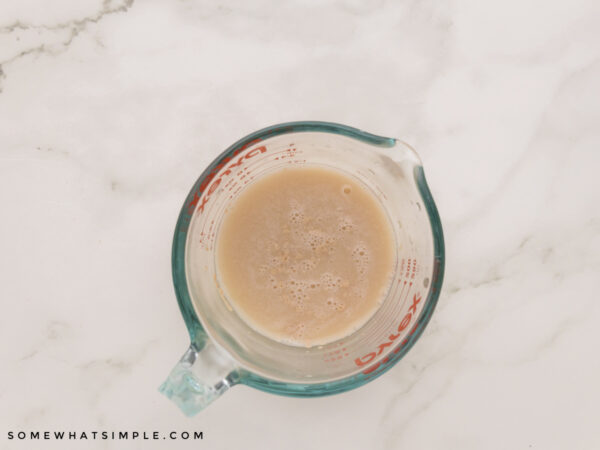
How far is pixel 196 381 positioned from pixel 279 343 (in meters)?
0.19

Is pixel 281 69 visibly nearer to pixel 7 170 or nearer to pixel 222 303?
pixel 222 303

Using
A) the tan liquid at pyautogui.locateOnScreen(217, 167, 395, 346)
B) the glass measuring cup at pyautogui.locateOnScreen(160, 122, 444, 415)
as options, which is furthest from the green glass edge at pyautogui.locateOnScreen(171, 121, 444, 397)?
the tan liquid at pyautogui.locateOnScreen(217, 167, 395, 346)

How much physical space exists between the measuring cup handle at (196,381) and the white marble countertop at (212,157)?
21 cm

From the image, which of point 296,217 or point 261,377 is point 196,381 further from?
point 296,217

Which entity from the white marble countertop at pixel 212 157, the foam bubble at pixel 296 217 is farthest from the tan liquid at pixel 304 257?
the white marble countertop at pixel 212 157

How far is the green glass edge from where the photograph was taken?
33.6 inches

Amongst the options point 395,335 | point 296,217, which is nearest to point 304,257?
point 296,217

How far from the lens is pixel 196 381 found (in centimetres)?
85

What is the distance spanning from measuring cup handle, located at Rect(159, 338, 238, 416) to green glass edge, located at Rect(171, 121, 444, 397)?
0.4 inches

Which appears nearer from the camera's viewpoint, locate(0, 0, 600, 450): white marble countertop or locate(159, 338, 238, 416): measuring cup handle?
locate(159, 338, 238, 416): measuring cup handle

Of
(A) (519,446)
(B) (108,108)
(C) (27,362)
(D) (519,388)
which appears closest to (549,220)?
(D) (519,388)

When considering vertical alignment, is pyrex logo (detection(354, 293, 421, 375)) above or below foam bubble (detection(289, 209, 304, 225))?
below

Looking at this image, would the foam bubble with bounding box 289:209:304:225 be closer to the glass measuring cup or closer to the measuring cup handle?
the glass measuring cup

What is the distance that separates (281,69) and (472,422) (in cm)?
77
